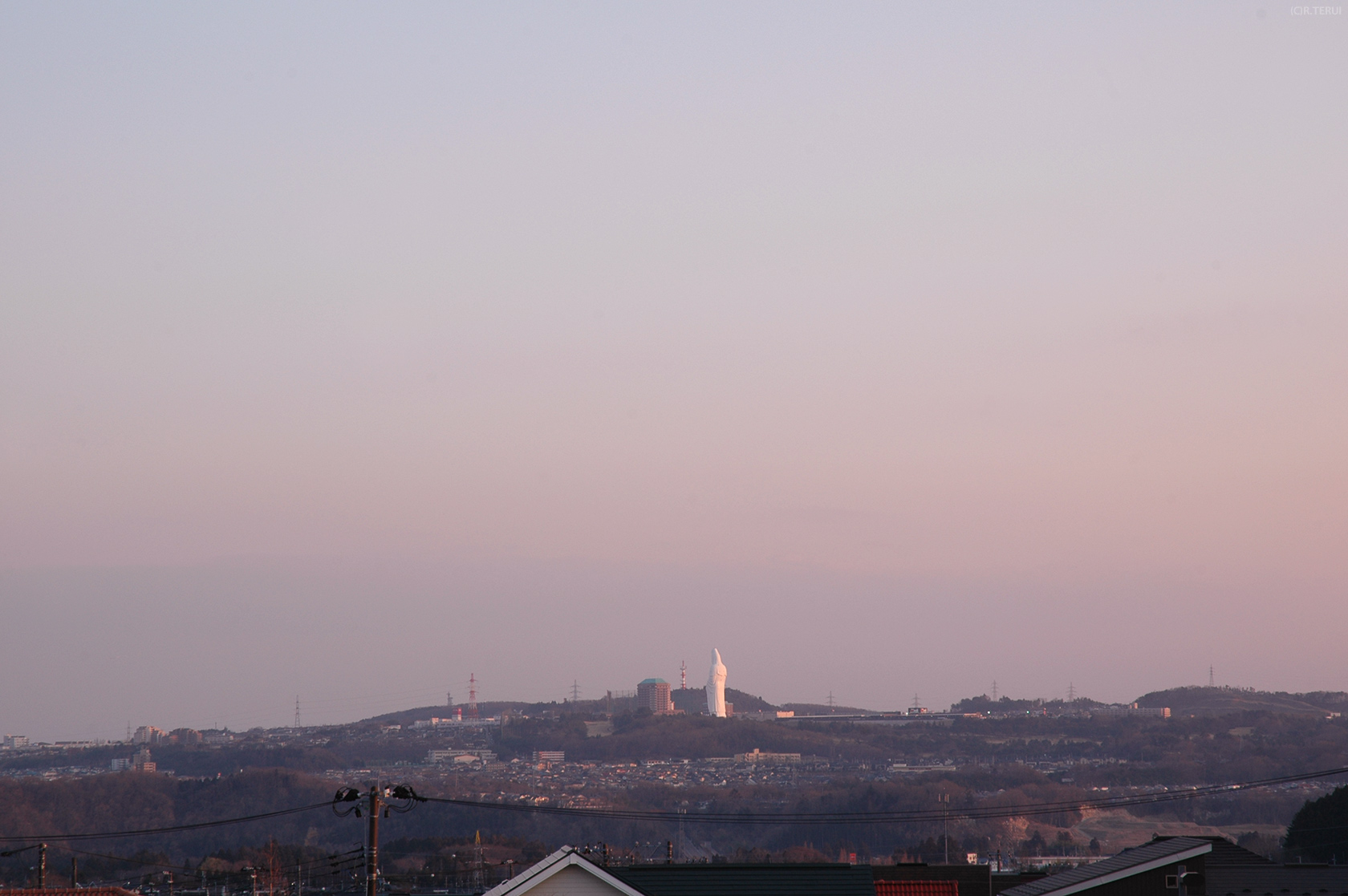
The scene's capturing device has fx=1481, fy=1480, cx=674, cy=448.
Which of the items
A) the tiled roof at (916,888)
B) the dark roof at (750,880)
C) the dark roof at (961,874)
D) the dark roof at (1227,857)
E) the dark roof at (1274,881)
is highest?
the dark roof at (1227,857)

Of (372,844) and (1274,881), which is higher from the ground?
(372,844)

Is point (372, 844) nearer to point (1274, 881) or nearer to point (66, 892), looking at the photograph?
point (1274, 881)

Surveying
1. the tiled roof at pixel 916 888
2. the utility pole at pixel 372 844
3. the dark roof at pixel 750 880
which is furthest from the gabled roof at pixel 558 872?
the tiled roof at pixel 916 888

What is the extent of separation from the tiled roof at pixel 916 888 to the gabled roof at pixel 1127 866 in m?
9.35

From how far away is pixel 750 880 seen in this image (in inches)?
1339

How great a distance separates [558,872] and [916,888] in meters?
15.6

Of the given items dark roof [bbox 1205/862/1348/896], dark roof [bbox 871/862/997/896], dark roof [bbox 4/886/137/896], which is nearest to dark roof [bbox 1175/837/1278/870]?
dark roof [bbox 1205/862/1348/896]

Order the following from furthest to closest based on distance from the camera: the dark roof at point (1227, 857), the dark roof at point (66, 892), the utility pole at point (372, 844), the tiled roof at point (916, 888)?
the dark roof at point (66, 892) < the tiled roof at point (916, 888) < the utility pole at point (372, 844) < the dark roof at point (1227, 857)

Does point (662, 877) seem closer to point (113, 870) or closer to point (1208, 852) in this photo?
point (1208, 852)

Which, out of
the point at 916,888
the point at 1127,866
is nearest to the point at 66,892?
the point at 916,888

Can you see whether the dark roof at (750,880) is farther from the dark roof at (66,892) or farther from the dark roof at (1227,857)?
the dark roof at (66,892)

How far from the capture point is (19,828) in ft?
654

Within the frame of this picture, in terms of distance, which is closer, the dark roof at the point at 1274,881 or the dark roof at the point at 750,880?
the dark roof at the point at 1274,881

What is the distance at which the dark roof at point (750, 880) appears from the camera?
33.3m
